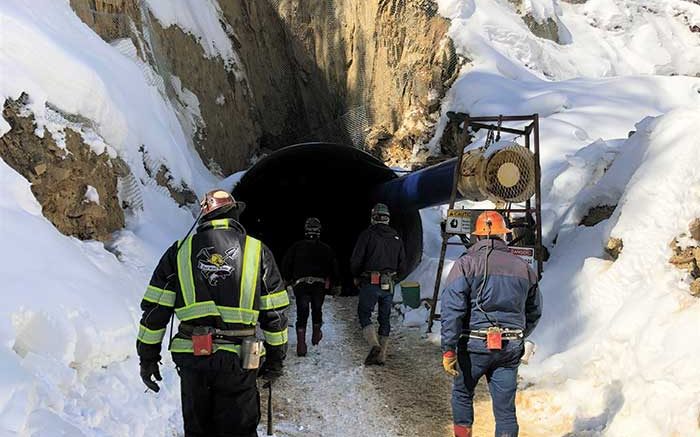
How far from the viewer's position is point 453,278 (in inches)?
169

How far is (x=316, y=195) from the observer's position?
14.7 metres

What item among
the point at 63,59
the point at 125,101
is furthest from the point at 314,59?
the point at 63,59

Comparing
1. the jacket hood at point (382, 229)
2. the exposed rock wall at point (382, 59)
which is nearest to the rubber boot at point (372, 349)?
the jacket hood at point (382, 229)

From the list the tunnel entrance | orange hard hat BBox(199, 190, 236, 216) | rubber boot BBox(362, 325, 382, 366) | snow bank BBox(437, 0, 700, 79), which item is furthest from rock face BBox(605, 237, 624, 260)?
snow bank BBox(437, 0, 700, 79)

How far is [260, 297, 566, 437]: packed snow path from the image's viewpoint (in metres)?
5.31

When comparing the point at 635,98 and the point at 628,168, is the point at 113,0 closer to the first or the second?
the point at 628,168

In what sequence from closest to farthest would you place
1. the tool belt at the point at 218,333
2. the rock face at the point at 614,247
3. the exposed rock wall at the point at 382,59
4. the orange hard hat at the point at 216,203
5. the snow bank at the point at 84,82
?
the tool belt at the point at 218,333 → the orange hard hat at the point at 216,203 → the rock face at the point at 614,247 → the snow bank at the point at 84,82 → the exposed rock wall at the point at 382,59

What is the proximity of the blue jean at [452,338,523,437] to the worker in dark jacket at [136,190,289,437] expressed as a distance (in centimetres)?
150

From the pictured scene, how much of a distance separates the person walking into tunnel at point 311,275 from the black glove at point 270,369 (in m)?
3.64

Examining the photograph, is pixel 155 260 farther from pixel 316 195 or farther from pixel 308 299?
pixel 316 195

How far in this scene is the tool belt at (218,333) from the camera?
3.57 m

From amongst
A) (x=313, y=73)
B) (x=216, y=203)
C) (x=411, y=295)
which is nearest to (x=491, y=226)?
(x=216, y=203)

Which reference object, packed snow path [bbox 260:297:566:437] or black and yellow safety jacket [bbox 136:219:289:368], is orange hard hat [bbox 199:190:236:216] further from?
packed snow path [bbox 260:297:566:437]

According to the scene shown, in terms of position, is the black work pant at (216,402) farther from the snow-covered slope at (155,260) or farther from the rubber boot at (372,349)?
the rubber boot at (372,349)
